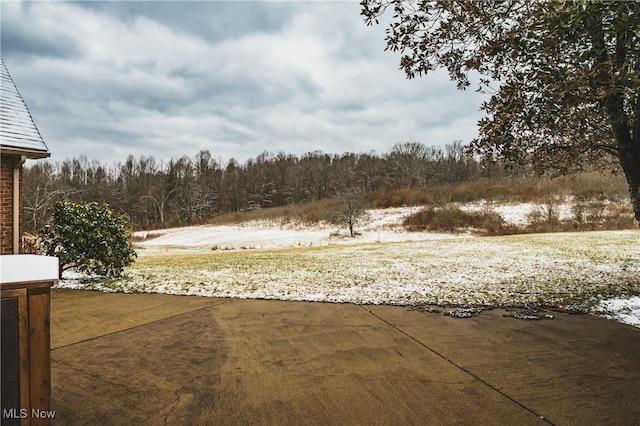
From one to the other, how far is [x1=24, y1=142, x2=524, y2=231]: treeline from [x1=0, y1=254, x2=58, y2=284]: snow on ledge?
49453 mm

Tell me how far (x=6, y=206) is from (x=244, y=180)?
181ft

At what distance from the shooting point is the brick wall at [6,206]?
8.20 meters

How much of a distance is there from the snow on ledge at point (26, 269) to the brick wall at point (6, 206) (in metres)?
8.33

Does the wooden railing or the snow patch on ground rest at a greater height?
the wooden railing

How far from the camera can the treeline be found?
179 ft

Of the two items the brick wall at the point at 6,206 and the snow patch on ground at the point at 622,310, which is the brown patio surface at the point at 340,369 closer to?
the snow patch on ground at the point at 622,310

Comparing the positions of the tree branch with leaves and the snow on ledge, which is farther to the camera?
the tree branch with leaves

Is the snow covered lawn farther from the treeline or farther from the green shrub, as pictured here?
the treeline

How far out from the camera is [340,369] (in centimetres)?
358

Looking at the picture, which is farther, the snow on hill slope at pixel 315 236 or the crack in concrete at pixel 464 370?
the snow on hill slope at pixel 315 236

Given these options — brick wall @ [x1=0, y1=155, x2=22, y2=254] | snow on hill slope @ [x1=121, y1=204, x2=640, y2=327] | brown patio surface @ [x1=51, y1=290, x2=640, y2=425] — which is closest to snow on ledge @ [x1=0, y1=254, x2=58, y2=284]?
brown patio surface @ [x1=51, y1=290, x2=640, y2=425]

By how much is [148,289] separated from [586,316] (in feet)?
25.7

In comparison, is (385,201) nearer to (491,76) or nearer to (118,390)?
(491,76)

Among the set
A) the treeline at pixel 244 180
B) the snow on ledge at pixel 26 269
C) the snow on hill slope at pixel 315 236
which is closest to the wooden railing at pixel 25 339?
the snow on ledge at pixel 26 269
